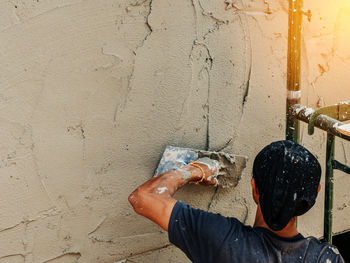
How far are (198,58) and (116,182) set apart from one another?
0.65 metres

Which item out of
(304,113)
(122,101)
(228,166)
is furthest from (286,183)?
(122,101)

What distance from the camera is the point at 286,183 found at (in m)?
1.24

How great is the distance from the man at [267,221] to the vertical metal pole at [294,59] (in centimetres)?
49

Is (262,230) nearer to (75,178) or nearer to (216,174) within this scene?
(216,174)

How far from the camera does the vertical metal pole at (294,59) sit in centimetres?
168

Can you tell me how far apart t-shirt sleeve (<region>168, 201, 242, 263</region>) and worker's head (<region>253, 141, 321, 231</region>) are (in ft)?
0.48

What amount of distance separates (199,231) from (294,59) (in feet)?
2.82

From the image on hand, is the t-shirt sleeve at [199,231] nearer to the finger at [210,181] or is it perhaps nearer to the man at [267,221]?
the man at [267,221]

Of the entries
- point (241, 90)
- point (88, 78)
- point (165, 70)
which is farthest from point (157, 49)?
point (241, 90)

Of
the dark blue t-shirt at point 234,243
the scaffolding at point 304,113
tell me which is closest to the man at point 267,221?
the dark blue t-shirt at point 234,243

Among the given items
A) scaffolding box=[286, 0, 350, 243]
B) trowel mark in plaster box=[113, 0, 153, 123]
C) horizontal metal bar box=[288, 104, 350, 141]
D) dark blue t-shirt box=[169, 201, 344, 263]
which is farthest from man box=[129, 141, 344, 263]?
trowel mark in plaster box=[113, 0, 153, 123]

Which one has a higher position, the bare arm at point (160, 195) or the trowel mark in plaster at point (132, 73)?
the trowel mark in plaster at point (132, 73)

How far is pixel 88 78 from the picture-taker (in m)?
1.61

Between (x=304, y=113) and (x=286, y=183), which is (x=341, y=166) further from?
(x=286, y=183)
